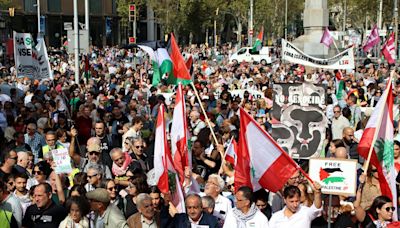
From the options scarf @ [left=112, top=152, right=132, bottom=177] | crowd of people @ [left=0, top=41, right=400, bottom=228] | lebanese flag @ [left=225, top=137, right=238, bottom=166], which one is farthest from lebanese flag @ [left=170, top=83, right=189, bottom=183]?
lebanese flag @ [left=225, top=137, right=238, bottom=166]

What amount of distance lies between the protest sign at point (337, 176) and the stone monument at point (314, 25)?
63.6ft

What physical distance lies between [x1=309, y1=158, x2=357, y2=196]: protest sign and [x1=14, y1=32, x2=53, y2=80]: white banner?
426 inches

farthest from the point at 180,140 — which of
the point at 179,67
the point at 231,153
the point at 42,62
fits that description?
the point at 42,62

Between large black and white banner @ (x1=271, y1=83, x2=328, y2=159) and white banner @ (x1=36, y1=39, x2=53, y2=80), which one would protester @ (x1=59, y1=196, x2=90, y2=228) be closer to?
large black and white banner @ (x1=271, y1=83, x2=328, y2=159)

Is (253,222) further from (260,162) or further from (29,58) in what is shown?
(29,58)

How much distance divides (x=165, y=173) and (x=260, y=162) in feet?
3.11

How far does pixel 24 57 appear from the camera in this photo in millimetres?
16406

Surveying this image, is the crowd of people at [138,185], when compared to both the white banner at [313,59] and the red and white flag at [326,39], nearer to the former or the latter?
the white banner at [313,59]

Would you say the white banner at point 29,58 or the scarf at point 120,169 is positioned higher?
the white banner at point 29,58

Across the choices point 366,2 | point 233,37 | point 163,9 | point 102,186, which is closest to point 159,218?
point 102,186

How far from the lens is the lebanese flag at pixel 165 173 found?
7418 millimetres

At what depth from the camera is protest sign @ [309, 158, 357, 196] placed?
21.9 ft

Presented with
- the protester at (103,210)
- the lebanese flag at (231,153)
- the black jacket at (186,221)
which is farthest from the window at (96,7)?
the black jacket at (186,221)

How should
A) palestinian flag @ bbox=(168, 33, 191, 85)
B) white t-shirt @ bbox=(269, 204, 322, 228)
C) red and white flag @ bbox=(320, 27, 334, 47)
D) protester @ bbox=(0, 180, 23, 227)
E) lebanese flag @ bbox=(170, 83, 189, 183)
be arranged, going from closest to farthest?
white t-shirt @ bbox=(269, 204, 322, 228) → protester @ bbox=(0, 180, 23, 227) → lebanese flag @ bbox=(170, 83, 189, 183) → palestinian flag @ bbox=(168, 33, 191, 85) → red and white flag @ bbox=(320, 27, 334, 47)
